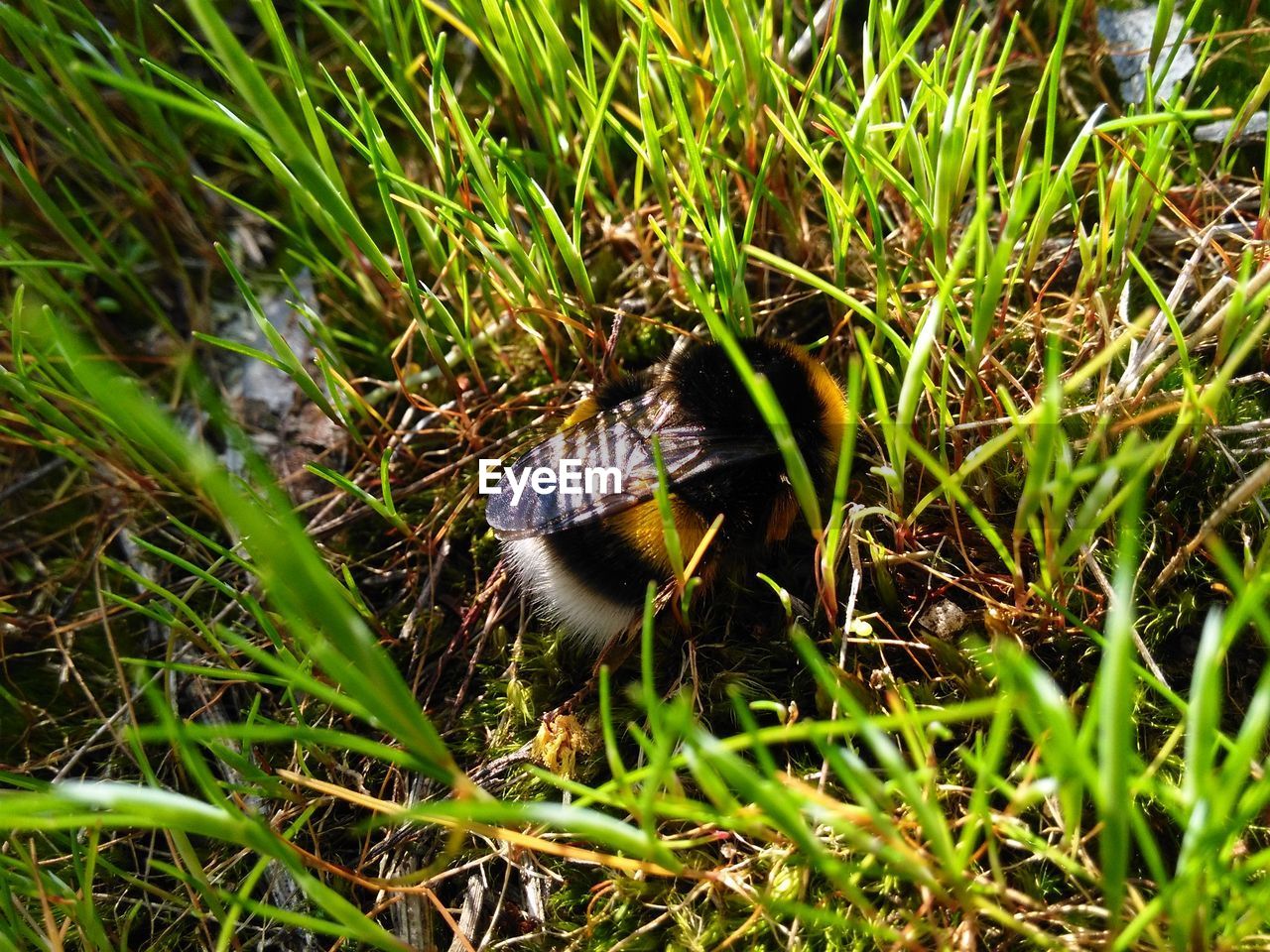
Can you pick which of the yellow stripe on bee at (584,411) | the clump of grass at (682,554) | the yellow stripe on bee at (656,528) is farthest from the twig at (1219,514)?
the yellow stripe on bee at (584,411)

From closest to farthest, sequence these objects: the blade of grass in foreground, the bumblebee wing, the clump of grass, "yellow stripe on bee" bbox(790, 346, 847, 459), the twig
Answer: the blade of grass in foreground, the clump of grass, the twig, the bumblebee wing, "yellow stripe on bee" bbox(790, 346, 847, 459)

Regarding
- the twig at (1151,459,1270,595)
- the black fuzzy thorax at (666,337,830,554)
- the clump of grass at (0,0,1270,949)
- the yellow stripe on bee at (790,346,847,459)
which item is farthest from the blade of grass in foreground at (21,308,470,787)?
the twig at (1151,459,1270,595)

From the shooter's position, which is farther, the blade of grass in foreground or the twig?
the twig

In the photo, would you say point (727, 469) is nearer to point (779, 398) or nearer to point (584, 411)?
point (779, 398)

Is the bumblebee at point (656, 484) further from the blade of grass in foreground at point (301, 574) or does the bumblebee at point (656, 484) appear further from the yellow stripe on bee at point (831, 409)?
the blade of grass in foreground at point (301, 574)

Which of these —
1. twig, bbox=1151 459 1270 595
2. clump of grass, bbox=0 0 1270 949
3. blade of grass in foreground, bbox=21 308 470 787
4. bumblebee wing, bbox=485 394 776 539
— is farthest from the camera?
bumblebee wing, bbox=485 394 776 539

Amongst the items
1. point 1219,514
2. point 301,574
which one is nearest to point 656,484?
point 301,574

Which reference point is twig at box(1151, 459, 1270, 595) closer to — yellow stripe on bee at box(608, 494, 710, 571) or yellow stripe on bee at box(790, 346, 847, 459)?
yellow stripe on bee at box(790, 346, 847, 459)

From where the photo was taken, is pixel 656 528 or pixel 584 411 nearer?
pixel 656 528
